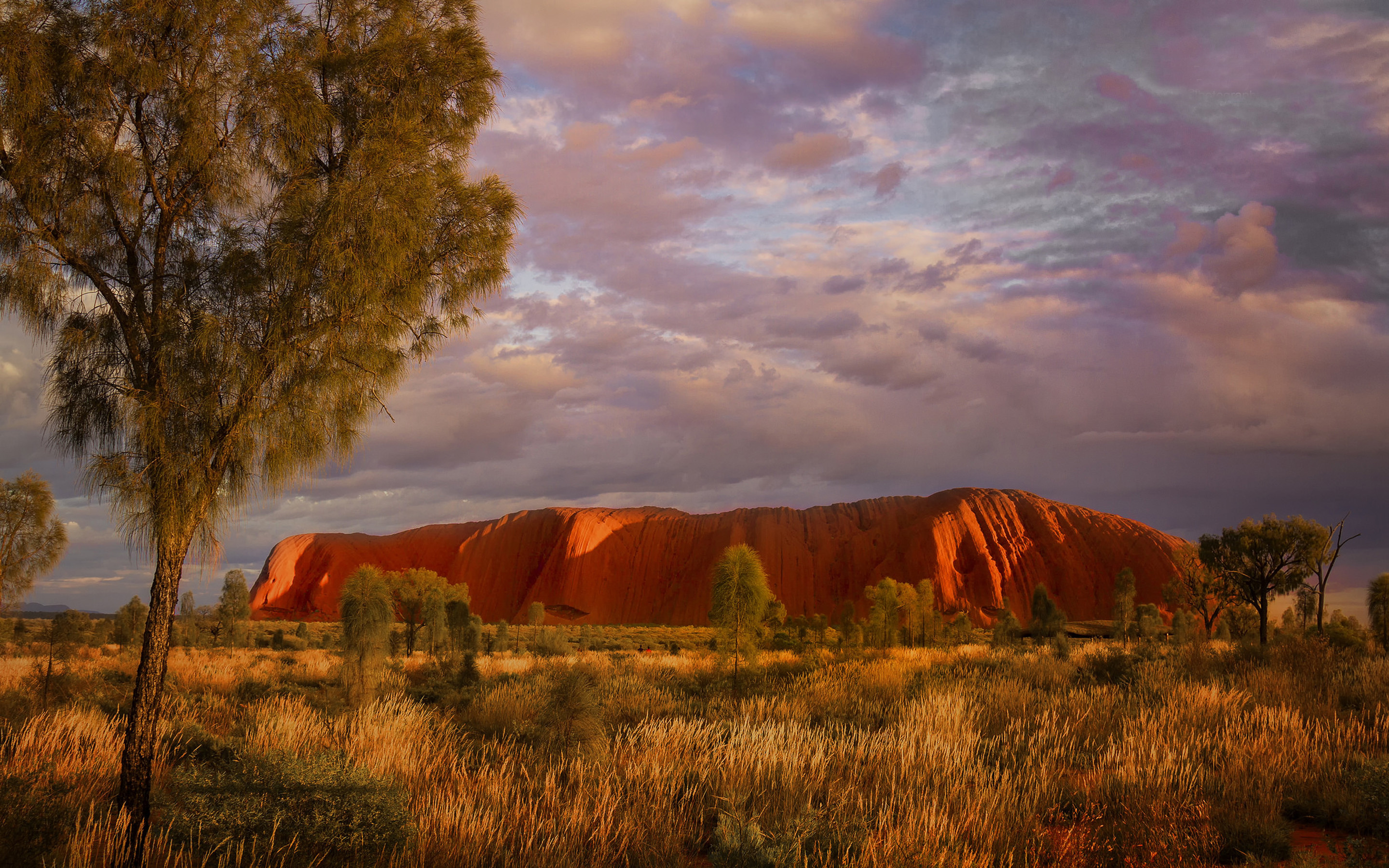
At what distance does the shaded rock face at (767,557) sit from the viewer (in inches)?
3054

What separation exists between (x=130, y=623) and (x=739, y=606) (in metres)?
28.4

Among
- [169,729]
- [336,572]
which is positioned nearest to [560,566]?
[336,572]

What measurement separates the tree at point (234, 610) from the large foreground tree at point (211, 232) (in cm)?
3428

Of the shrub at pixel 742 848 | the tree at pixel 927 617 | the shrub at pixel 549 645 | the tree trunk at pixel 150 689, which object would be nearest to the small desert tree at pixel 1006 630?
the tree at pixel 927 617

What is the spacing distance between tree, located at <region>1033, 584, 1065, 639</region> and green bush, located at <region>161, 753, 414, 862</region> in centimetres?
4088

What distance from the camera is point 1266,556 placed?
103 ft

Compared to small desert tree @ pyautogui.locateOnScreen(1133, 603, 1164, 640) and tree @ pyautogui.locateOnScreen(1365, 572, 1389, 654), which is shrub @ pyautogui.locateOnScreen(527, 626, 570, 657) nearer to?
small desert tree @ pyautogui.locateOnScreen(1133, 603, 1164, 640)

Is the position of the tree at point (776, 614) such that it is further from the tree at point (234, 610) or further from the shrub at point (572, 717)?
the tree at point (234, 610)

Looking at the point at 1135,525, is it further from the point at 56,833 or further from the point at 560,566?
the point at 56,833

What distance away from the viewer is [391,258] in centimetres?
695

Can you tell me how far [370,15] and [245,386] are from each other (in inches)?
177

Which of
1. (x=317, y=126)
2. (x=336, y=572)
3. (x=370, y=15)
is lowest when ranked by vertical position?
(x=336, y=572)

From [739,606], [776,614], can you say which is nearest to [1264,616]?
[776,614]

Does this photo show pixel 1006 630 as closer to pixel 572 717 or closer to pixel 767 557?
pixel 572 717
